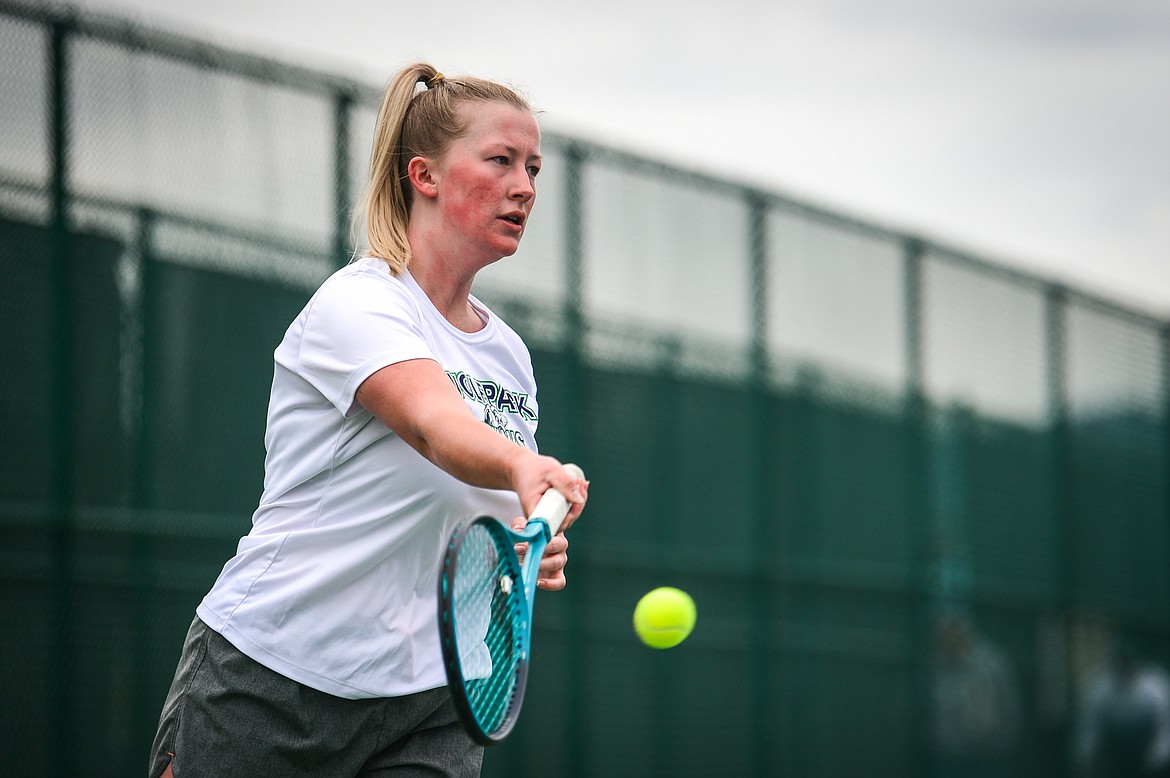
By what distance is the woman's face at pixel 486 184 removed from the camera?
2.75 m

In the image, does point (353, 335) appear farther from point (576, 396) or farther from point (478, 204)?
point (576, 396)

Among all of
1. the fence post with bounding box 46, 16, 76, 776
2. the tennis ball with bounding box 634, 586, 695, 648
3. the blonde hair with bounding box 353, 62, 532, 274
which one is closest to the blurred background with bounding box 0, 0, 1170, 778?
the fence post with bounding box 46, 16, 76, 776

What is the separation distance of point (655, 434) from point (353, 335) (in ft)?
15.4

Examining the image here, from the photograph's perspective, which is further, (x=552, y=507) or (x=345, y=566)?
(x=345, y=566)

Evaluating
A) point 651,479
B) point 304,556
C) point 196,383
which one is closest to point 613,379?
point 651,479

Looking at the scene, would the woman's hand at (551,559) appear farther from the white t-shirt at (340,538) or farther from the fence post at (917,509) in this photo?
the fence post at (917,509)

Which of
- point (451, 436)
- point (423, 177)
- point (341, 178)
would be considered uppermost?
point (341, 178)

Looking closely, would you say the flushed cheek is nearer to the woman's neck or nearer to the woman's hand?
the woman's neck

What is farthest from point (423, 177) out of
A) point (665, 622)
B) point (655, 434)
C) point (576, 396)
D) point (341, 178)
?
point (655, 434)

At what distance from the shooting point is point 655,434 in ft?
23.2

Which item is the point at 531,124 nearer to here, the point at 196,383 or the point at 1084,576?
the point at 196,383

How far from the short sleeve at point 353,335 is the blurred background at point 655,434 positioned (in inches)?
110

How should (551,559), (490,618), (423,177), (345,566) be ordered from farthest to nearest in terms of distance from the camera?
(423,177), (551,559), (345,566), (490,618)

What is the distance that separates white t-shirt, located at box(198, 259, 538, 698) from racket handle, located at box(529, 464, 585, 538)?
263 millimetres
